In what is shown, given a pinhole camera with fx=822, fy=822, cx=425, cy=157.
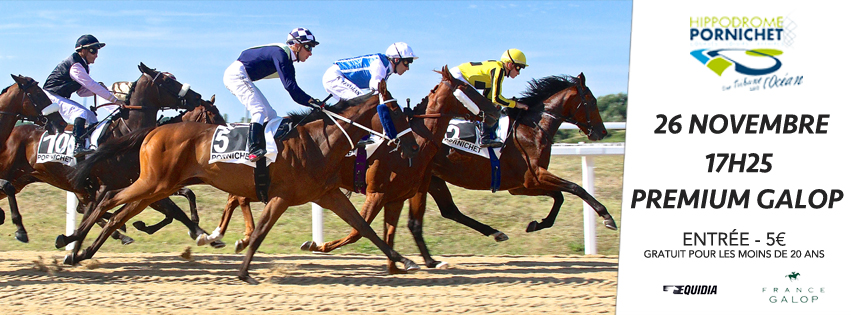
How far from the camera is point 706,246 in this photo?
3.07 meters

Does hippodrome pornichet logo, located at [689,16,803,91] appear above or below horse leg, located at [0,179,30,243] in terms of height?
above

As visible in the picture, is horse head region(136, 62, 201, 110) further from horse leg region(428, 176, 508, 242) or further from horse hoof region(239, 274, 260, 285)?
horse hoof region(239, 274, 260, 285)

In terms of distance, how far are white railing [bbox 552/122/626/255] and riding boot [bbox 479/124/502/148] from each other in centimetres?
112

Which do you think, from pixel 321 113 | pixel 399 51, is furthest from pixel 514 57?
pixel 321 113

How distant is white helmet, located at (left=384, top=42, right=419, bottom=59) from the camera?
7242 mm

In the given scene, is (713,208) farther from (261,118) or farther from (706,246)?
(261,118)

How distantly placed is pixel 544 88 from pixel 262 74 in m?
3.00

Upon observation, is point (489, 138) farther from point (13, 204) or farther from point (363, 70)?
point (13, 204)

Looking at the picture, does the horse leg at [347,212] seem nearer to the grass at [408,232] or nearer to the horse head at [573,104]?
the horse head at [573,104]

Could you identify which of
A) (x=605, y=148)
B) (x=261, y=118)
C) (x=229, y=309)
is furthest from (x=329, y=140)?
(x=605, y=148)

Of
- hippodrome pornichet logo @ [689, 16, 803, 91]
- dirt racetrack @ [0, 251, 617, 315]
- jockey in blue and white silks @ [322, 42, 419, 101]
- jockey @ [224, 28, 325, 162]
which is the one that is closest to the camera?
hippodrome pornichet logo @ [689, 16, 803, 91]

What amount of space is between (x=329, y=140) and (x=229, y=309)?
1.62 metres

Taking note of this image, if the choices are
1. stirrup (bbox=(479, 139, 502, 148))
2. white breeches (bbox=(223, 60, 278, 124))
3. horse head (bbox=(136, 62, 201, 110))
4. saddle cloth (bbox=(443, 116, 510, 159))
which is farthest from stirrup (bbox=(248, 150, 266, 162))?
horse head (bbox=(136, 62, 201, 110))

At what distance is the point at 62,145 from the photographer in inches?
314
